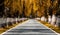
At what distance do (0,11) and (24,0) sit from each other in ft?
55.6

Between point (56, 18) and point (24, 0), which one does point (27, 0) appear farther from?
point (56, 18)

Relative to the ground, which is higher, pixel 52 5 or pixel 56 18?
pixel 52 5

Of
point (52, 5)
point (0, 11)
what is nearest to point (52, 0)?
point (52, 5)

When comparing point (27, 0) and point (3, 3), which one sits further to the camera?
point (27, 0)

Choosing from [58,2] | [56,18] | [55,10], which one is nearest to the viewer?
[58,2]

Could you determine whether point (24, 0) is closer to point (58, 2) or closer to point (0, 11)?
point (58, 2)

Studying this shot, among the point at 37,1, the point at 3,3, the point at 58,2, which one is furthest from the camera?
the point at 37,1

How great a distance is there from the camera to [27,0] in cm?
4688

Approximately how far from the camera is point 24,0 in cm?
4697

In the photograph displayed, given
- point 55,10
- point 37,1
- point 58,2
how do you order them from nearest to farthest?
point 58,2 < point 55,10 < point 37,1

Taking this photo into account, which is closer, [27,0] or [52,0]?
[52,0]

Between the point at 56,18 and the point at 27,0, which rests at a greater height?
the point at 27,0

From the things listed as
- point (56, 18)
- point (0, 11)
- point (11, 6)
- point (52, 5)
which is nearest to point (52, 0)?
point (52, 5)

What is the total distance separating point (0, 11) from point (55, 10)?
371 inches
